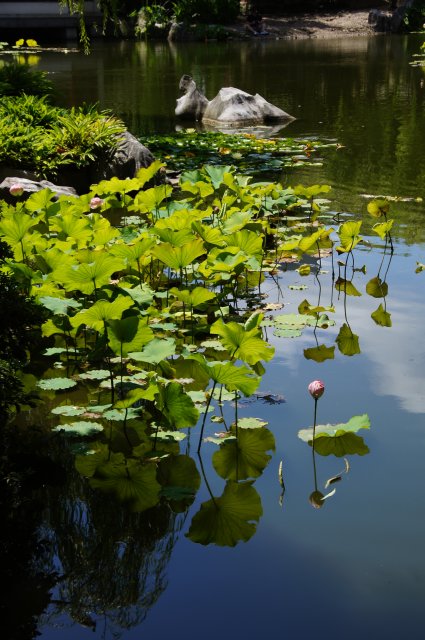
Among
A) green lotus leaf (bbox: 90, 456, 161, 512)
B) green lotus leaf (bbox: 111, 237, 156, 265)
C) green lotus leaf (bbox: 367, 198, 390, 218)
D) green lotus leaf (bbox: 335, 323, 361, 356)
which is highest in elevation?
green lotus leaf (bbox: 111, 237, 156, 265)

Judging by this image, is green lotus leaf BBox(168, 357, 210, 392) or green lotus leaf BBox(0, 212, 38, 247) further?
green lotus leaf BBox(0, 212, 38, 247)

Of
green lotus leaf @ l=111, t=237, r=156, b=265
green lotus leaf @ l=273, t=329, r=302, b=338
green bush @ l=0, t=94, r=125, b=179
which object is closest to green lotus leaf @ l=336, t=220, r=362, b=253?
green lotus leaf @ l=273, t=329, r=302, b=338

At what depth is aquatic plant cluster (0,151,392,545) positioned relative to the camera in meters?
3.22

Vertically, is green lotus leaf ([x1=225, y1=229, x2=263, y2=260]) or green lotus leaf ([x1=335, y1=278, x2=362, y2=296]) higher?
green lotus leaf ([x1=225, y1=229, x2=263, y2=260])

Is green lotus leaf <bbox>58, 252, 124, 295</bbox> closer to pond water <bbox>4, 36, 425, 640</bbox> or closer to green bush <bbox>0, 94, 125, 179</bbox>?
pond water <bbox>4, 36, 425, 640</bbox>

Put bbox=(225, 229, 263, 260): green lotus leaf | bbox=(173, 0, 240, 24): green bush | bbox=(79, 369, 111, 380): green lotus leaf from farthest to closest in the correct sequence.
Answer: bbox=(173, 0, 240, 24): green bush, bbox=(225, 229, 263, 260): green lotus leaf, bbox=(79, 369, 111, 380): green lotus leaf

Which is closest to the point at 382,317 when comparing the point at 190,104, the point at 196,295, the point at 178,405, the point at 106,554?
the point at 196,295

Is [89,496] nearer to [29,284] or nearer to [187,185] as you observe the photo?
[29,284]

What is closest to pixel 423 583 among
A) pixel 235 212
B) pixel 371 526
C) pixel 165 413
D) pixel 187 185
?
pixel 371 526

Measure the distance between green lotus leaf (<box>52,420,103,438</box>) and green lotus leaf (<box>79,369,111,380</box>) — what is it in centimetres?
35

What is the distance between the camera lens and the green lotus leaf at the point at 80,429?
340 cm

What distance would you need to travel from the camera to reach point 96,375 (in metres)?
3.82

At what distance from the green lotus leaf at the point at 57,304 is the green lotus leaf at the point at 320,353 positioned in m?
1.11

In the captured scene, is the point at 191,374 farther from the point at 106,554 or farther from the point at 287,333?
the point at 106,554
